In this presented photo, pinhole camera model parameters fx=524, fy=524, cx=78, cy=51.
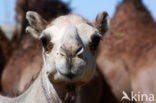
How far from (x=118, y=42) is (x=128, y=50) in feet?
0.87

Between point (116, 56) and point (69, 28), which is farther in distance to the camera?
point (116, 56)

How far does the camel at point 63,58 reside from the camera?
3.17 metres

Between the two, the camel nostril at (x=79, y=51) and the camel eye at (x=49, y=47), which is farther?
the camel eye at (x=49, y=47)

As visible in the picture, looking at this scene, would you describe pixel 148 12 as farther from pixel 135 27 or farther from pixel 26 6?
pixel 26 6

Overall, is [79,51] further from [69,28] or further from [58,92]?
[58,92]

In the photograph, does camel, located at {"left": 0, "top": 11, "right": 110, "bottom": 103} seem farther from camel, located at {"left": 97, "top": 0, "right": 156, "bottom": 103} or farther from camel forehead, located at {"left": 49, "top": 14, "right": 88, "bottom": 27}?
camel, located at {"left": 97, "top": 0, "right": 156, "bottom": 103}

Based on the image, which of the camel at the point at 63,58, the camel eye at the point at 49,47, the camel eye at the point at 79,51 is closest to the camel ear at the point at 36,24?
the camel at the point at 63,58

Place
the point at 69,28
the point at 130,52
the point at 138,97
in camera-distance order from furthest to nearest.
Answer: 1. the point at 130,52
2. the point at 138,97
3. the point at 69,28

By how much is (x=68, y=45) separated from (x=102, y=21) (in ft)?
2.40

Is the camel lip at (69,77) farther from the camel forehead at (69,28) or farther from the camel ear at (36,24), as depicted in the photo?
the camel ear at (36,24)

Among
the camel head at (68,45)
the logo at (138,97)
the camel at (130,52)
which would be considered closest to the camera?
the camel head at (68,45)

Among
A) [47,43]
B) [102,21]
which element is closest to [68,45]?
[47,43]

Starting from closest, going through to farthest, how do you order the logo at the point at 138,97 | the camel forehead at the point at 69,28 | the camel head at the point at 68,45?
the camel head at the point at 68,45
the camel forehead at the point at 69,28
the logo at the point at 138,97

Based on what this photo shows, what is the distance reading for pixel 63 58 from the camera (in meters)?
3.16
